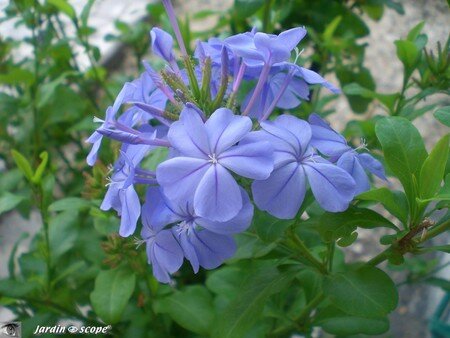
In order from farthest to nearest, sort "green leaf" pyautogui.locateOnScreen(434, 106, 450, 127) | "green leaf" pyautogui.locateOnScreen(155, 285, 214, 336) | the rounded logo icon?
the rounded logo icon < "green leaf" pyautogui.locateOnScreen(155, 285, 214, 336) < "green leaf" pyautogui.locateOnScreen(434, 106, 450, 127)

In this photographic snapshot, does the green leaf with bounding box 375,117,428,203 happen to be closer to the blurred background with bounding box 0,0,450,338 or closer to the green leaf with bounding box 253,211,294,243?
the green leaf with bounding box 253,211,294,243

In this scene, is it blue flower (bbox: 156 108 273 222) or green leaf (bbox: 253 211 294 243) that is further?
green leaf (bbox: 253 211 294 243)

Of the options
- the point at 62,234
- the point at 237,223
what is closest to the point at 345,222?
the point at 237,223

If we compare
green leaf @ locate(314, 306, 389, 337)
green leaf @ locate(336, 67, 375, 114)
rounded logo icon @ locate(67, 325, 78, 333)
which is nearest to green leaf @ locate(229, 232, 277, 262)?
green leaf @ locate(314, 306, 389, 337)

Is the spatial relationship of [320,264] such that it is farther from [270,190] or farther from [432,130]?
[432,130]

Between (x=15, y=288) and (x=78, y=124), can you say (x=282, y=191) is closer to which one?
(x=15, y=288)
